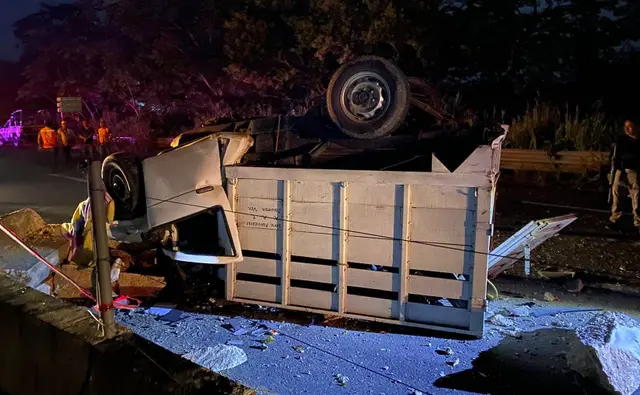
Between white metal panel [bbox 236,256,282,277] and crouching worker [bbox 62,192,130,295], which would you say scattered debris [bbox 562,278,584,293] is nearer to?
white metal panel [bbox 236,256,282,277]

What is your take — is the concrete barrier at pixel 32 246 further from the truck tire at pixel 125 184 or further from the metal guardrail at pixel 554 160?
the metal guardrail at pixel 554 160

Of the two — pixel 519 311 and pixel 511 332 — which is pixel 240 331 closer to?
pixel 511 332

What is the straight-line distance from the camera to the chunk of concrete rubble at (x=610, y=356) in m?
3.65

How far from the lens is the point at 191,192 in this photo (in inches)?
198

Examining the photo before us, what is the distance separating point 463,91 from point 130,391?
1649cm

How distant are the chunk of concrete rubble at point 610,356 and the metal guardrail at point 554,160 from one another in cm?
744

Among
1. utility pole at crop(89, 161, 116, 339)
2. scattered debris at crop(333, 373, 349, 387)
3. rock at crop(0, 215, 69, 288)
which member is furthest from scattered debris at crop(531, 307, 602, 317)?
rock at crop(0, 215, 69, 288)

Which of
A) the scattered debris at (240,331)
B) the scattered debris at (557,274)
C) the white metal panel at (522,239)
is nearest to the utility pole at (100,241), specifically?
the scattered debris at (240,331)

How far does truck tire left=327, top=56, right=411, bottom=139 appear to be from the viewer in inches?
191

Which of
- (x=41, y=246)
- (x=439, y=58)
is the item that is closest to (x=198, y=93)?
(x=439, y=58)

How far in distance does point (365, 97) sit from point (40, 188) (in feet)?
33.3

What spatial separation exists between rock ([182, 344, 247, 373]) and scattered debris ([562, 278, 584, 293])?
3490 mm

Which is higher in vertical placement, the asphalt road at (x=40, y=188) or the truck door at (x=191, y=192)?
the truck door at (x=191, y=192)

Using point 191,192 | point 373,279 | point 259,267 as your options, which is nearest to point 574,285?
point 373,279
